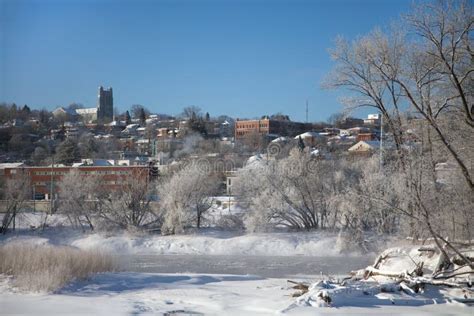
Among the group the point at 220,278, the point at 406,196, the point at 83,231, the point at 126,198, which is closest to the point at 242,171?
the point at 126,198

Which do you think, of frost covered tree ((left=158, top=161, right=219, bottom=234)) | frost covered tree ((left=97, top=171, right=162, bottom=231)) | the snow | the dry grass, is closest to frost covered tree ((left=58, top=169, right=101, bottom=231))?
frost covered tree ((left=97, top=171, right=162, bottom=231))

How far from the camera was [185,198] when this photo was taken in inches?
1721

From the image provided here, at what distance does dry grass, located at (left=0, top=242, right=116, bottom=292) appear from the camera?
49.5 ft

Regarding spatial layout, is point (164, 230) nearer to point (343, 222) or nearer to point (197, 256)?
point (197, 256)

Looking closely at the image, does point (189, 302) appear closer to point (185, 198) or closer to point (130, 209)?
point (185, 198)

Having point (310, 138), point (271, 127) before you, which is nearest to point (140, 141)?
point (271, 127)

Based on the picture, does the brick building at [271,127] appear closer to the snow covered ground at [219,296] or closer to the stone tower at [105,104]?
the stone tower at [105,104]

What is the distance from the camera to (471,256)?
14.6 metres

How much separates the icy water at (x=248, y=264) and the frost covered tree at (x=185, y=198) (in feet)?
18.9

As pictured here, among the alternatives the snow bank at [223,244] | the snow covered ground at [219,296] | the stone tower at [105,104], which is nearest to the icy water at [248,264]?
the snow covered ground at [219,296]

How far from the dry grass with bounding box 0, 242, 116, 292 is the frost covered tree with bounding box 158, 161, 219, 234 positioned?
21.4m

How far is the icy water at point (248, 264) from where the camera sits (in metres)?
27.9

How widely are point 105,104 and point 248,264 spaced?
5400 inches

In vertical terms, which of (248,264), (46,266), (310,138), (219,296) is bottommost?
(248,264)
